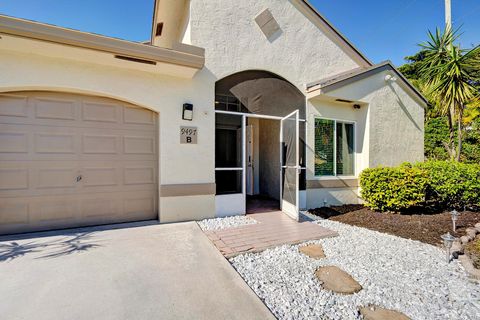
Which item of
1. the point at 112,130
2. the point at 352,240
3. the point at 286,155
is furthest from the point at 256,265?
the point at 112,130

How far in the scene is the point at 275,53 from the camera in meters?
6.67

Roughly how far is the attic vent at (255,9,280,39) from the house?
0.04 m

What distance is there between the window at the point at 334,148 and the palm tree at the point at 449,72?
4.06 m

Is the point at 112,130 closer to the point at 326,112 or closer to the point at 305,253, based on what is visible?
the point at 305,253

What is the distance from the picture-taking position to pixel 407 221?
562 centimetres

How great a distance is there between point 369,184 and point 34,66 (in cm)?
878

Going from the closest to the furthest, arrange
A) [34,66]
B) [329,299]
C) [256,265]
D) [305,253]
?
1. [329,299]
2. [256,265]
3. [305,253]
4. [34,66]

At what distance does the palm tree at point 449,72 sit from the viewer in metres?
8.09

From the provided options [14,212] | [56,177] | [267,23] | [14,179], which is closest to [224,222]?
[56,177]

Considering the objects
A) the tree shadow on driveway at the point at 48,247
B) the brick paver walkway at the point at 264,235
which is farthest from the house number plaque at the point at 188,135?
the tree shadow on driveway at the point at 48,247

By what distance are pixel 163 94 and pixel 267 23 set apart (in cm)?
385

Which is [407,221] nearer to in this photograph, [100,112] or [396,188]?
[396,188]

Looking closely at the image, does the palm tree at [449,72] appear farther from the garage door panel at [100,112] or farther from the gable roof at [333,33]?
the garage door panel at [100,112]

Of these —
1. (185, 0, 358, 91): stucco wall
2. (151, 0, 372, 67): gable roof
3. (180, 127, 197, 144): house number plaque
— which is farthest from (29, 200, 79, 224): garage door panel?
(151, 0, 372, 67): gable roof
